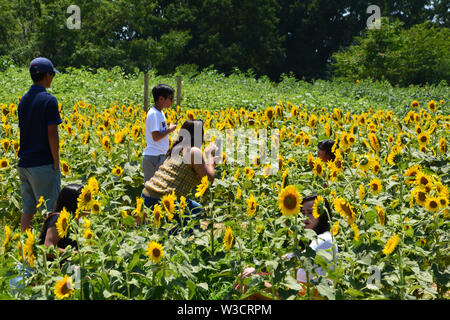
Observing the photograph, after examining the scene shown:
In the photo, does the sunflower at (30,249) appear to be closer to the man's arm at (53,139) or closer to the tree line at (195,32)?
the man's arm at (53,139)

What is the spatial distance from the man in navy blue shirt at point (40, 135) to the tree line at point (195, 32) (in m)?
17.2

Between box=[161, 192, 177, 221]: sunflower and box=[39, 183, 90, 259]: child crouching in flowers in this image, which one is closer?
box=[161, 192, 177, 221]: sunflower

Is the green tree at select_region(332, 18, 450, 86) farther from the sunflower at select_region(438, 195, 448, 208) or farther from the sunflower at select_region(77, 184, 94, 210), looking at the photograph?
the sunflower at select_region(77, 184, 94, 210)

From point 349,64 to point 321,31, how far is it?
47.3 feet

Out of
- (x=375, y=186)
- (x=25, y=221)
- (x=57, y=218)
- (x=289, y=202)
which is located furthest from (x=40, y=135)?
(x=375, y=186)

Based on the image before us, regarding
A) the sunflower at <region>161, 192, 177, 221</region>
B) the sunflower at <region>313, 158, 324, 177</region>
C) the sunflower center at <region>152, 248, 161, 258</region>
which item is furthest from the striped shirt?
the sunflower center at <region>152, 248, 161, 258</region>

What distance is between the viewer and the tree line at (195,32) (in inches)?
1009

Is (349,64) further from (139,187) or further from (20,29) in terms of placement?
(139,187)

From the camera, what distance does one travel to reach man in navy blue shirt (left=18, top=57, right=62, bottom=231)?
406 cm

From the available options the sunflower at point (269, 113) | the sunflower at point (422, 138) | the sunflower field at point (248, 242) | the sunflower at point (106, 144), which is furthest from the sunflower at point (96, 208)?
the sunflower at point (269, 113)

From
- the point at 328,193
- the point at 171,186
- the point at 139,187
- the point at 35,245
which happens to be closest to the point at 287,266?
the point at 328,193

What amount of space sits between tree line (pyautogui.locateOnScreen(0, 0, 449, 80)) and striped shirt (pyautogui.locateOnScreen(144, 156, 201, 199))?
17.5 m

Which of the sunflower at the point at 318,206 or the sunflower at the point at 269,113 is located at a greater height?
the sunflower at the point at 269,113

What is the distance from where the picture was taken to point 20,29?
27.5 m
